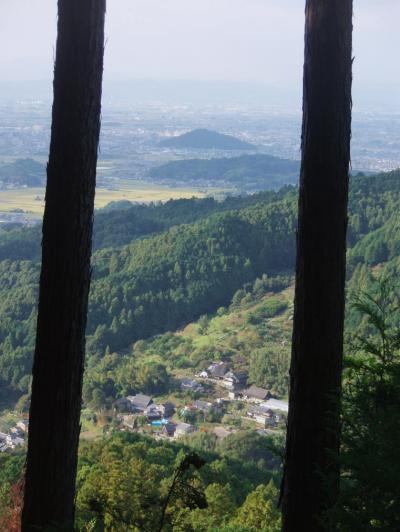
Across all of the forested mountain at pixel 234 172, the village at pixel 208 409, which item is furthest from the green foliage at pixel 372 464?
the forested mountain at pixel 234 172

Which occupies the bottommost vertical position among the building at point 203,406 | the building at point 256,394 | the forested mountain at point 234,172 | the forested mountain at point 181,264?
the building at point 203,406

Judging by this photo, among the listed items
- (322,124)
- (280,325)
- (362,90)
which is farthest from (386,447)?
(362,90)

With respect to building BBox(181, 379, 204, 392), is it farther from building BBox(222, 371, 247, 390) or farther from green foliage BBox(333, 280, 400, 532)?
green foliage BBox(333, 280, 400, 532)

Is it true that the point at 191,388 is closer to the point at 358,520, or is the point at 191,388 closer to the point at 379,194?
the point at 379,194

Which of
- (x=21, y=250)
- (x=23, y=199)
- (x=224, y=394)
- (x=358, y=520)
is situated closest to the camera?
(x=358, y=520)

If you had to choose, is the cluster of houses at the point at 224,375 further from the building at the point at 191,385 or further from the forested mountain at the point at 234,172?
the forested mountain at the point at 234,172

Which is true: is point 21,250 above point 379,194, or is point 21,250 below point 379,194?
below

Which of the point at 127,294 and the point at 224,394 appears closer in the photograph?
the point at 224,394

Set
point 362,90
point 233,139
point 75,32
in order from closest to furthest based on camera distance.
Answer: point 75,32, point 233,139, point 362,90
